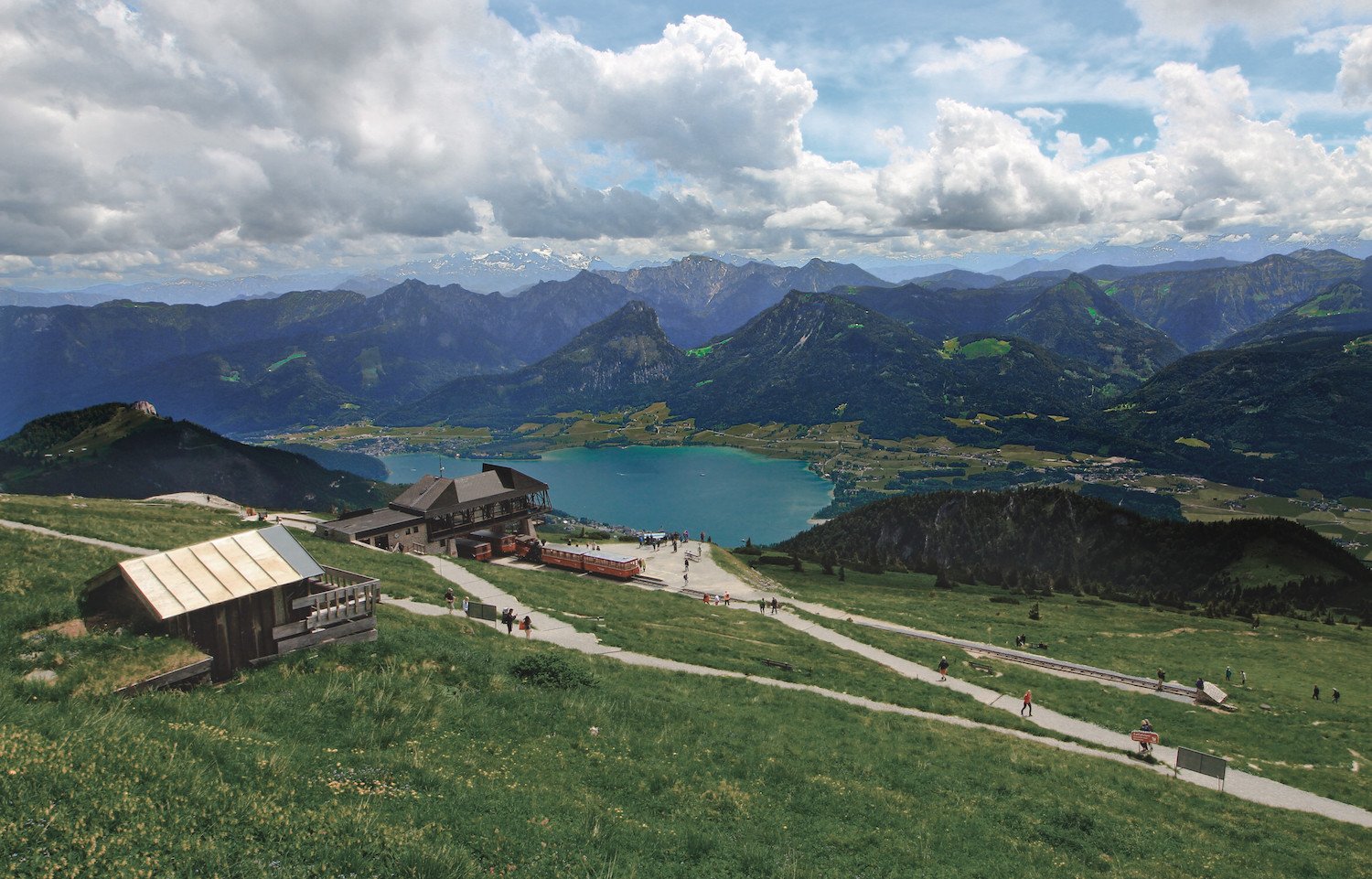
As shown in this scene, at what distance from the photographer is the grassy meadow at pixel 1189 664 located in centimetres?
3083

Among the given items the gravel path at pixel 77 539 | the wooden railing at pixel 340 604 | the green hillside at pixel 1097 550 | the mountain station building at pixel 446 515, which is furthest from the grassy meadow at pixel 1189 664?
the gravel path at pixel 77 539

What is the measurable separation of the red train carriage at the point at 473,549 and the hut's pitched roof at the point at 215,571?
44.3 m

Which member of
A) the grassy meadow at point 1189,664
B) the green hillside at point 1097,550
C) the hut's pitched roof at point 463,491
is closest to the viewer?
the grassy meadow at point 1189,664

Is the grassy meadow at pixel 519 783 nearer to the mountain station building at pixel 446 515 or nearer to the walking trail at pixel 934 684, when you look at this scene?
the walking trail at pixel 934 684

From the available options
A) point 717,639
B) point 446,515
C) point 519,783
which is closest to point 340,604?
point 519,783

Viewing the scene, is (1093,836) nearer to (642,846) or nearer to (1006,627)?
(642,846)

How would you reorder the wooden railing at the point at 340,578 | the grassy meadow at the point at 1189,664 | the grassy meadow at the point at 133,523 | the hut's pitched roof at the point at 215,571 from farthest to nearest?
the grassy meadow at the point at 133,523
the grassy meadow at the point at 1189,664
the wooden railing at the point at 340,578
the hut's pitched roof at the point at 215,571

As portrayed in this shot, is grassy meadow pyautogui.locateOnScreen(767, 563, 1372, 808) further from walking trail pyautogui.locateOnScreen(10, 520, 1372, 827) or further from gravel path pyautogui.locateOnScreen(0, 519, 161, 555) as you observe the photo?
gravel path pyautogui.locateOnScreen(0, 519, 161, 555)

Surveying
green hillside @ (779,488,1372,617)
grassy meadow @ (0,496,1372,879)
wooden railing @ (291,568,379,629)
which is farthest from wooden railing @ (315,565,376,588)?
green hillside @ (779,488,1372,617)

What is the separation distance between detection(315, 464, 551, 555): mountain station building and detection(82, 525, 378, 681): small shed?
39.9 meters

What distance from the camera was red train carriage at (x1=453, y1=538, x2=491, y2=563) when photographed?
63375 mm

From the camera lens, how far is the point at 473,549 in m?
63.9

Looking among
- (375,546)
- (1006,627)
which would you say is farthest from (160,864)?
(1006,627)

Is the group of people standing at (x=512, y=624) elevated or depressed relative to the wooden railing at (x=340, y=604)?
depressed
